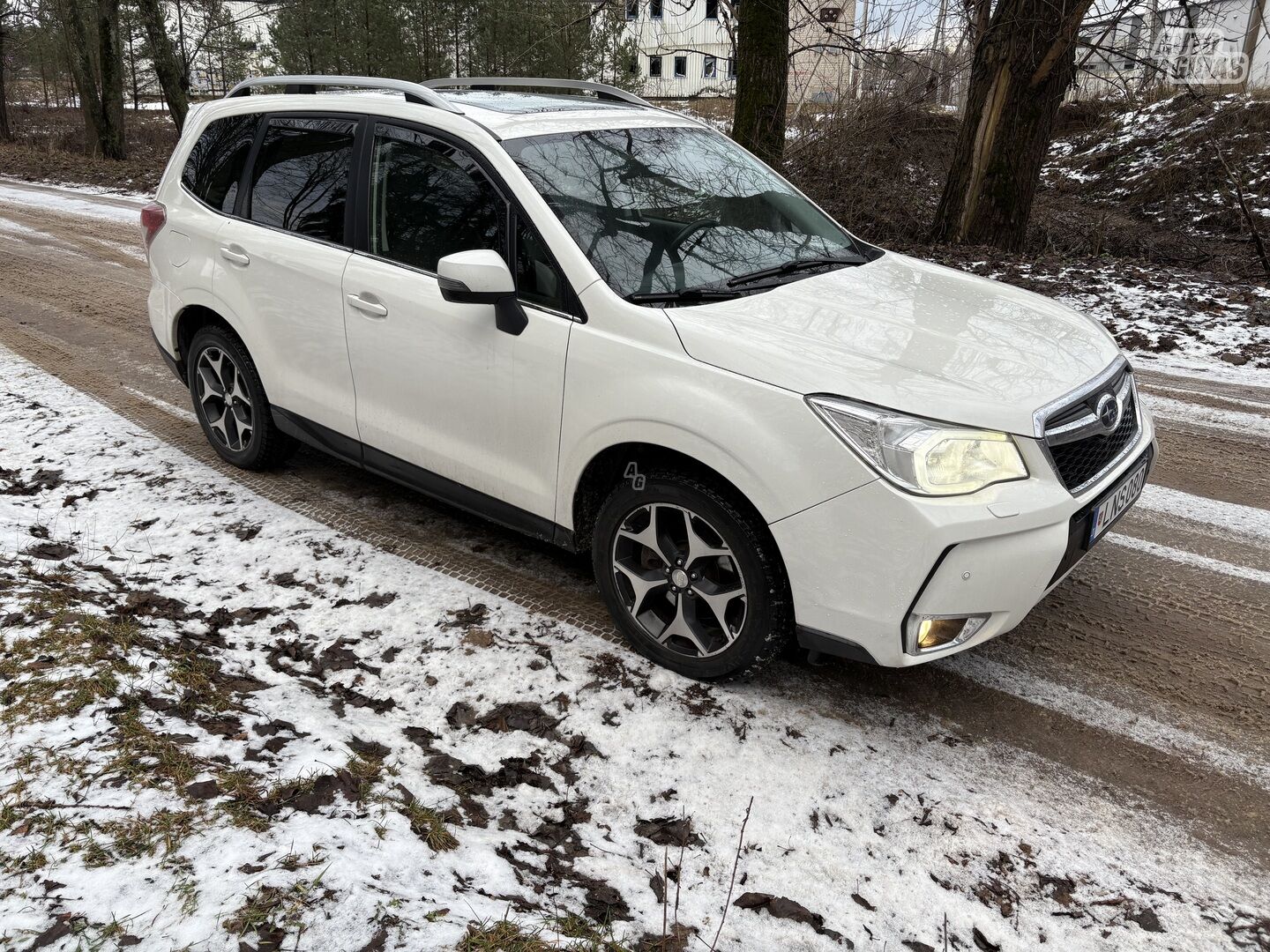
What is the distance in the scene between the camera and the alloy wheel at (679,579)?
322 cm

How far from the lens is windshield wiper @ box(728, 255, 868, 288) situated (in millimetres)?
3598

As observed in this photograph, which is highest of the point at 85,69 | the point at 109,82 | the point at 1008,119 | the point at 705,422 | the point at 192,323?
the point at 85,69

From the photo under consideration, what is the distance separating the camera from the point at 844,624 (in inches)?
117

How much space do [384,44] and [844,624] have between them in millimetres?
26706

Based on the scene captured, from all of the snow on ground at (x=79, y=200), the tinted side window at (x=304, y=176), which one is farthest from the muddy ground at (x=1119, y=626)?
the snow on ground at (x=79, y=200)

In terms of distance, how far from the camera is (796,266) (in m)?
3.84

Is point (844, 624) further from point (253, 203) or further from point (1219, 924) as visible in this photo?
point (253, 203)

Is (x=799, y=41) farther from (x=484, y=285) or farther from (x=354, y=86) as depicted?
(x=484, y=285)

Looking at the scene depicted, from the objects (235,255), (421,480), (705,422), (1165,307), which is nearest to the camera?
(705,422)

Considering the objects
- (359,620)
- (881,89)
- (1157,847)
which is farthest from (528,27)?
(1157,847)

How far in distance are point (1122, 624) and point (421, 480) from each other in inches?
120

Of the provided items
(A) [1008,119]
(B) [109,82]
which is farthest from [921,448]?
(B) [109,82]
